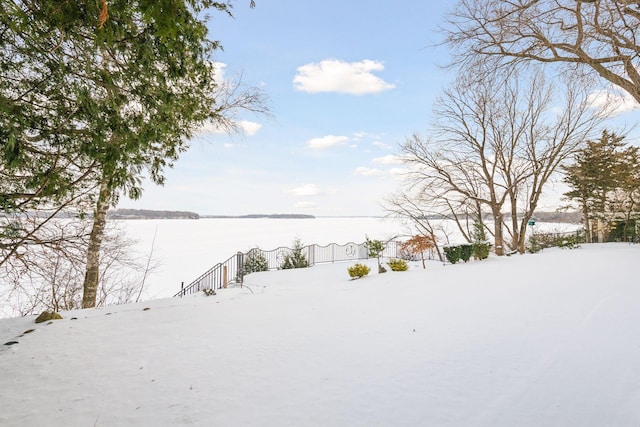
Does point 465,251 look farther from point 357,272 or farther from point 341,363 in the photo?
point 341,363

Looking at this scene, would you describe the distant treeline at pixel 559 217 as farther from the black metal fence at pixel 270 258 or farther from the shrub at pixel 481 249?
the black metal fence at pixel 270 258

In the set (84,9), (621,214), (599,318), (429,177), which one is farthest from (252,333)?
(621,214)

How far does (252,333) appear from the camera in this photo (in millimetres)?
5258

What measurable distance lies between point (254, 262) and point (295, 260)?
241 centimetres

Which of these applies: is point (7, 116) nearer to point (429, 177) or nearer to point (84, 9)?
point (84, 9)

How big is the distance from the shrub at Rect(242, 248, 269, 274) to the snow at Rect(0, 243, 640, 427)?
29.6ft

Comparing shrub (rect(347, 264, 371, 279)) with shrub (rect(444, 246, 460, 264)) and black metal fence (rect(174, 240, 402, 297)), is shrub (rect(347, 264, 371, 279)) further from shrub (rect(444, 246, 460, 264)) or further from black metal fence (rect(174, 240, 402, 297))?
shrub (rect(444, 246, 460, 264))

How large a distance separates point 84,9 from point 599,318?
8300 millimetres

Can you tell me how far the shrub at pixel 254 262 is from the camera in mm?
16344

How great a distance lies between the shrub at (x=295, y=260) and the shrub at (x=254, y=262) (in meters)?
1.09

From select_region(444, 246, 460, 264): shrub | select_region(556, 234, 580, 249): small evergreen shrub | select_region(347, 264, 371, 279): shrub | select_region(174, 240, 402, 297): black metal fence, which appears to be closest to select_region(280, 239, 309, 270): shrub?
select_region(174, 240, 402, 297): black metal fence

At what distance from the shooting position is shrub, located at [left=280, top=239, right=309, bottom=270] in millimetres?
17339

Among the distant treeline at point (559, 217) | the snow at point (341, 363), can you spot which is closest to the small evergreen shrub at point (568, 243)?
the distant treeline at point (559, 217)

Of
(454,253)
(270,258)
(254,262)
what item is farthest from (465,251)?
(254,262)
